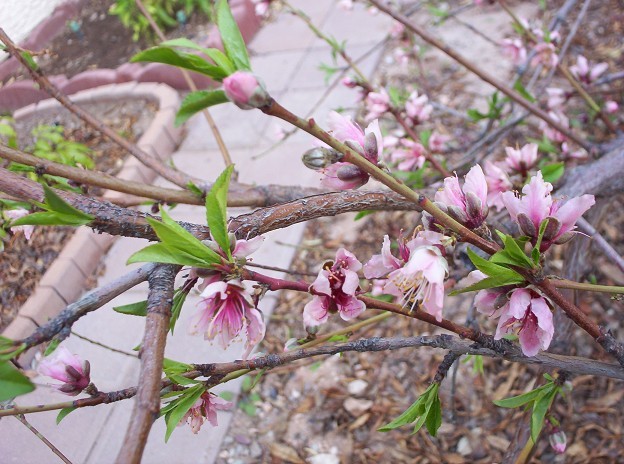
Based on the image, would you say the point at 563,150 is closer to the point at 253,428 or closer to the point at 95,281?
the point at 253,428

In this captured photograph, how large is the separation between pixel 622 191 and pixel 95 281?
2086mm

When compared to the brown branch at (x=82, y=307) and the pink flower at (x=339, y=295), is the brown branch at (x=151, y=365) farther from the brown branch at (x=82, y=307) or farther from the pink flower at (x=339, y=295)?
the pink flower at (x=339, y=295)

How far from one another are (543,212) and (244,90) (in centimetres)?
43

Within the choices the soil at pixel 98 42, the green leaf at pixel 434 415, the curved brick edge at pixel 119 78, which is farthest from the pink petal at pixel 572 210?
the soil at pixel 98 42

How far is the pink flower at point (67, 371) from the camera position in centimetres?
81

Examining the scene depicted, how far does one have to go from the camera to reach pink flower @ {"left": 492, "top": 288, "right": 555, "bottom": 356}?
2.32 feet

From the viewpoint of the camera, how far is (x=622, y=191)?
1394 millimetres

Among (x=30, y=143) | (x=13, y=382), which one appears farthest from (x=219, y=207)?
(x=30, y=143)

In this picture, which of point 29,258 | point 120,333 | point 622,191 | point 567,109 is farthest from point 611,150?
point 29,258

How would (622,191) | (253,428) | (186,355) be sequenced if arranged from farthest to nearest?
(186,355)
(253,428)
(622,191)

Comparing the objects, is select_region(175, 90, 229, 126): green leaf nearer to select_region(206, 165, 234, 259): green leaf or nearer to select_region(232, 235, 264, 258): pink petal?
select_region(206, 165, 234, 259): green leaf

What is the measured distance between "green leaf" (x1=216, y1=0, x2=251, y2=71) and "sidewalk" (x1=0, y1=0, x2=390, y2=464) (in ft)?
3.32

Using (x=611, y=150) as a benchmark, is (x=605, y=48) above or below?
above

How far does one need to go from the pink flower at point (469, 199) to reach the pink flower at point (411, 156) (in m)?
0.90
